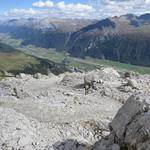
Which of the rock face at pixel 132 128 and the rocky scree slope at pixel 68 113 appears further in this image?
the rocky scree slope at pixel 68 113

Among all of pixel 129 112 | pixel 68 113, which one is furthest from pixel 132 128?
pixel 68 113

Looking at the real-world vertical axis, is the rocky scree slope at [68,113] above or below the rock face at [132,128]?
below

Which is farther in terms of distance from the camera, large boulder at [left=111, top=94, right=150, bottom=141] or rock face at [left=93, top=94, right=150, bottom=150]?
large boulder at [left=111, top=94, right=150, bottom=141]

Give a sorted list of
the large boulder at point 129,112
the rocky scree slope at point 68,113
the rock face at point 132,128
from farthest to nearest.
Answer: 1. the rocky scree slope at point 68,113
2. the large boulder at point 129,112
3. the rock face at point 132,128

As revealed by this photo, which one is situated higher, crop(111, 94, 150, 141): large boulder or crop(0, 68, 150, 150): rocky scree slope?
crop(111, 94, 150, 141): large boulder

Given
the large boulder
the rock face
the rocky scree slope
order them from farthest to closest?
1. the rocky scree slope
2. the large boulder
3. the rock face

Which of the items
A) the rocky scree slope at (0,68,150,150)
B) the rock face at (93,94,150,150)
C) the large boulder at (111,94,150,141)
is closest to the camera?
the rock face at (93,94,150,150)

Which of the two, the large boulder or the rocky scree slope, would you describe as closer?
the large boulder

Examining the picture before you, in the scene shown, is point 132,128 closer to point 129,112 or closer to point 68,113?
point 129,112
